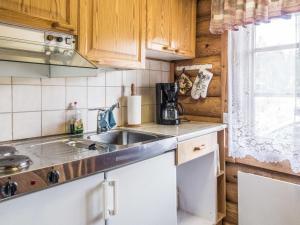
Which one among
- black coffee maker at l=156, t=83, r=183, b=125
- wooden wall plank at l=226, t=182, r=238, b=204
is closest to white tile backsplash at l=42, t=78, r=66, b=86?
black coffee maker at l=156, t=83, r=183, b=125

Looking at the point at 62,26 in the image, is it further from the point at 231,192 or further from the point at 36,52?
the point at 231,192

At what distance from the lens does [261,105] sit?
183 centimetres

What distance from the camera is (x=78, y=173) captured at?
3.15ft

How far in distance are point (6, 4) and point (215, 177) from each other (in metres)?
1.71

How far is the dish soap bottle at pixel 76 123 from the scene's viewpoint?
157 centimetres

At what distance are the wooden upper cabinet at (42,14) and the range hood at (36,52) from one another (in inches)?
1.4

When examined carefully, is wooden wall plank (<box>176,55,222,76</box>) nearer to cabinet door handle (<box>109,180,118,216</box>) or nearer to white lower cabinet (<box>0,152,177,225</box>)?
white lower cabinet (<box>0,152,177,225</box>)

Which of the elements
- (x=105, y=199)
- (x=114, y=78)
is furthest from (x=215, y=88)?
(x=105, y=199)

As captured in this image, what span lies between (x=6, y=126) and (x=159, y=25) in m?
1.18

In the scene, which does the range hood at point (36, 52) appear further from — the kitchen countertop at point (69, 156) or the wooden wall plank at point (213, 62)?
the wooden wall plank at point (213, 62)

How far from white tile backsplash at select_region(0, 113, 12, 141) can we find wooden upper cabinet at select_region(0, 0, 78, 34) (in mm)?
502

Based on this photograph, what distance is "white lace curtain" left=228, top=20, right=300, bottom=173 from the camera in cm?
167

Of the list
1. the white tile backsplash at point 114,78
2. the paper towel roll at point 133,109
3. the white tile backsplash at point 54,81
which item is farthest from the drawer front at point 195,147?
the white tile backsplash at point 54,81

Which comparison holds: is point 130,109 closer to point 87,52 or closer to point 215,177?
point 87,52
